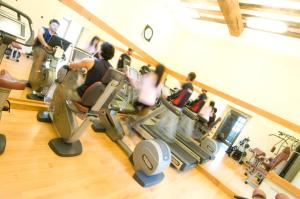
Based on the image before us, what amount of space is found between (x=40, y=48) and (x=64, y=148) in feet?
4.14

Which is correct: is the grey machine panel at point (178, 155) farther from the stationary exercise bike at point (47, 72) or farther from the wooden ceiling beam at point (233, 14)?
the wooden ceiling beam at point (233, 14)

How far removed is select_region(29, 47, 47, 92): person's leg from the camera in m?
2.75

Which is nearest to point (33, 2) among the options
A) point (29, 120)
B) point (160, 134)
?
point (29, 120)

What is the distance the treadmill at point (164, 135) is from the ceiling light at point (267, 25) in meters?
3.70

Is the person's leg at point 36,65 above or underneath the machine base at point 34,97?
above

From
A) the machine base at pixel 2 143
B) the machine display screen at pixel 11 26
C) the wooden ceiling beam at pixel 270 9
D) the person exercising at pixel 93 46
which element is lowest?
the machine base at pixel 2 143

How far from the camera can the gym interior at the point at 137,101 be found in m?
2.22

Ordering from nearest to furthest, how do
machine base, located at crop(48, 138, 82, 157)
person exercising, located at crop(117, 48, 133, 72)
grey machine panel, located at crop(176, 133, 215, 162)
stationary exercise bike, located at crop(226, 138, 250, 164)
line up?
machine base, located at crop(48, 138, 82, 157), person exercising, located at crop(117, 48, 133, 72), grey machine panel, located at crop(176, 133, 215, 162), stationary exercise bike, located at crop(226, 138, 250, 164)

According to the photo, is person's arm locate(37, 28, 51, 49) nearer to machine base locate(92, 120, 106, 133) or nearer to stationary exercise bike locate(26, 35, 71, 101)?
stationary exercise bike locate(26, 35, 71, 101)

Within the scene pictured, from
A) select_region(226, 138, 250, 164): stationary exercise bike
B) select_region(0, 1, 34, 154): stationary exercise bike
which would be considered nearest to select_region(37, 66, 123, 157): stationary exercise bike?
select_region(0, 1, 34, 154): stationary exercise bike

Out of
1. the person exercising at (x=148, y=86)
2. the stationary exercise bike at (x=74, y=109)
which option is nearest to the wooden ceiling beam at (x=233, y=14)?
the person exercising at (x=148, y=86)

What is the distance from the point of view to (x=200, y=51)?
8.91 meters

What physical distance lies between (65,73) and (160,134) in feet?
7.52

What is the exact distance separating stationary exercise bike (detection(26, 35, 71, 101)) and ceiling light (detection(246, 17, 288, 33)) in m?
5.26
